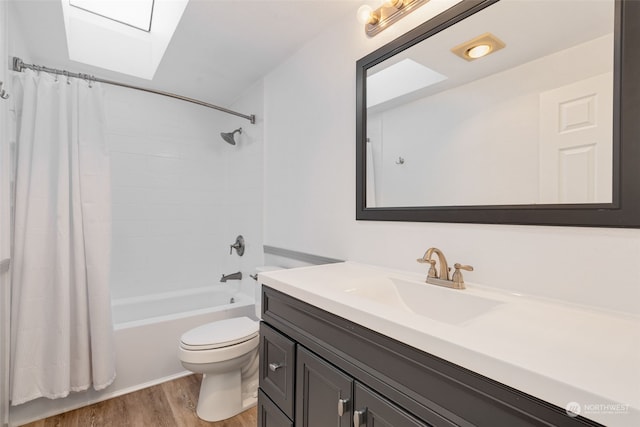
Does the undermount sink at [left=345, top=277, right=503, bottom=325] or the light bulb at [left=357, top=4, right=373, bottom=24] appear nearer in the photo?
the undermount sink at [left=345, top=277, right=503, bottom=325]

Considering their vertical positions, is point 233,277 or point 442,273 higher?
point 442,273

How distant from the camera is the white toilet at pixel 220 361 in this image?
1652mm

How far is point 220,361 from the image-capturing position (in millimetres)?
1668

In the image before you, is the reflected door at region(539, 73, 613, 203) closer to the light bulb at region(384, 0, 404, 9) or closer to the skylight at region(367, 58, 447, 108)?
the skylight at region(367, 58, 447, 108)

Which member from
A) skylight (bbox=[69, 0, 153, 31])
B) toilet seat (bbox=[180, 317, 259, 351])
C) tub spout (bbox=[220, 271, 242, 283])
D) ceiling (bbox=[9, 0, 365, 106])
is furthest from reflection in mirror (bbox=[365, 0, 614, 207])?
skylight (bbox=[69, 0, 153, 31])

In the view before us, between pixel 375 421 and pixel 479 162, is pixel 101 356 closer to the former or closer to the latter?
pixel 375 421

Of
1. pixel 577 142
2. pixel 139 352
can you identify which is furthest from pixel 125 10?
pixel 577 142

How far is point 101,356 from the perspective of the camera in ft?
5.90

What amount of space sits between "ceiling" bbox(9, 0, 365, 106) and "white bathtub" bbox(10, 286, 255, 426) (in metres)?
1.79

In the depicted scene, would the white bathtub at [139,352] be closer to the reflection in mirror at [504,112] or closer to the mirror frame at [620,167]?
→ the reflection in mirror at [504,112]

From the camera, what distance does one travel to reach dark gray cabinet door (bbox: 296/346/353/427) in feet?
2.70

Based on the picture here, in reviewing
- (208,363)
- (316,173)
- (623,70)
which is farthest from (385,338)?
(208,363)

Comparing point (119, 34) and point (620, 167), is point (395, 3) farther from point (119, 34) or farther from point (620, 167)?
point (119, 34)

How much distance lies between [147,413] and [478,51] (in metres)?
2.47
